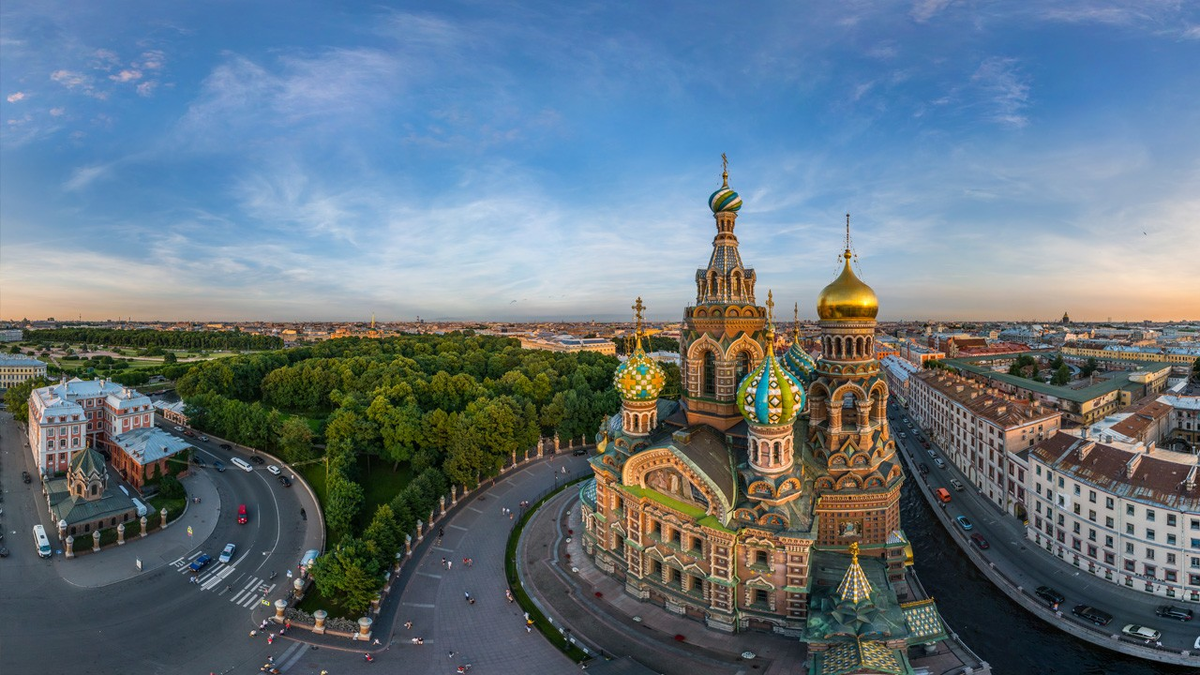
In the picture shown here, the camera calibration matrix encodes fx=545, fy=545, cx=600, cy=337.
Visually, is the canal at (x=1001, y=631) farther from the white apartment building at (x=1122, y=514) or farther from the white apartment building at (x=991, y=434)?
the white apartment building at (x=991, y=434)

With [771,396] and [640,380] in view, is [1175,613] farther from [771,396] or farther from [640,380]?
[640,380]

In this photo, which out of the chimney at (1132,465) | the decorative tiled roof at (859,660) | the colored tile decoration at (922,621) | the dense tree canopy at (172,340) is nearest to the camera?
the decorative tiled roof at (859,660)

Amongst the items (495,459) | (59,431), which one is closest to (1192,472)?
(495,459)

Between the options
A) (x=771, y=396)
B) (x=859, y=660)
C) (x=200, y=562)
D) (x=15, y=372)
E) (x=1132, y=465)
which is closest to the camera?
(x=859, y=660)

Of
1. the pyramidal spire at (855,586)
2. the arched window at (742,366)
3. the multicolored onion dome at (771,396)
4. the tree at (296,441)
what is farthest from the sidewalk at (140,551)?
the pyramidal spire at (855,586)

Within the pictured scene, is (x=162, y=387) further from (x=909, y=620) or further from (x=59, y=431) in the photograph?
(x=909, y=620)

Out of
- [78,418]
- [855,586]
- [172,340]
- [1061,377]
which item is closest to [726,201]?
[855,586]

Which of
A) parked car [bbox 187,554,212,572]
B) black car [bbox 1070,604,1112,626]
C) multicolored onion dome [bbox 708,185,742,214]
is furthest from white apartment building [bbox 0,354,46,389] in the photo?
black car [bbox 1070,604,1112,626]
